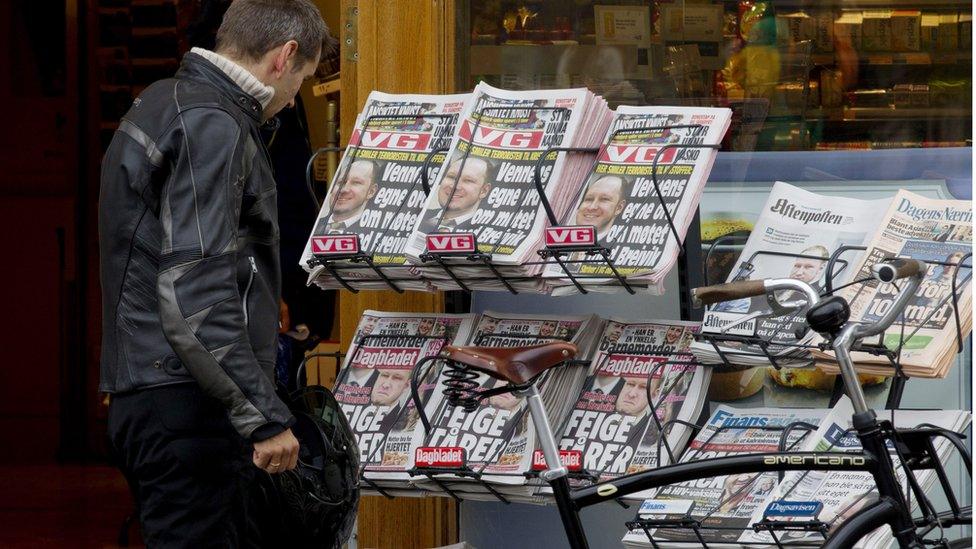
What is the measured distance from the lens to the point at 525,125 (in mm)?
3141

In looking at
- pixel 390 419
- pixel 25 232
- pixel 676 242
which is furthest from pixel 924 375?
pixel 25 232

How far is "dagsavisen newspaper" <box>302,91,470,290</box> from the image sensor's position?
10.3 ft

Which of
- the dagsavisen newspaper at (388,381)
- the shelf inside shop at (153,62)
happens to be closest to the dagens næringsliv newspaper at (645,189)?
the dagsavisen newspaper at (388,381)

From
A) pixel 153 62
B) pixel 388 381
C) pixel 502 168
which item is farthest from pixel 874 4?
pixel 153 62

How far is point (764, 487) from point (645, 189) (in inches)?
25.9

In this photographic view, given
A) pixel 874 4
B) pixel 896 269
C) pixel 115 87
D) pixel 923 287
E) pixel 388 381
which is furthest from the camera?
pixel 115 87

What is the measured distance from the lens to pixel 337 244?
3102 millimetres

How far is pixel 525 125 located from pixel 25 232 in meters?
5.16

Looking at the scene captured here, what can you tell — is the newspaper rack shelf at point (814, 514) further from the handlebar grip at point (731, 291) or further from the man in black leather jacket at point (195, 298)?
the man in black leather jacket at point (195, 298)

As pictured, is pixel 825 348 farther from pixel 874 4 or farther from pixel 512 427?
pixel 874 4

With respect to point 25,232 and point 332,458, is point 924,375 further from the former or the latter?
point 25,232

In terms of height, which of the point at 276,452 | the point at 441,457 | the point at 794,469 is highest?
the point at 794,469

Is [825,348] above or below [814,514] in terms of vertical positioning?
above

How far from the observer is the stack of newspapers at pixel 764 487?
9.09 ft
